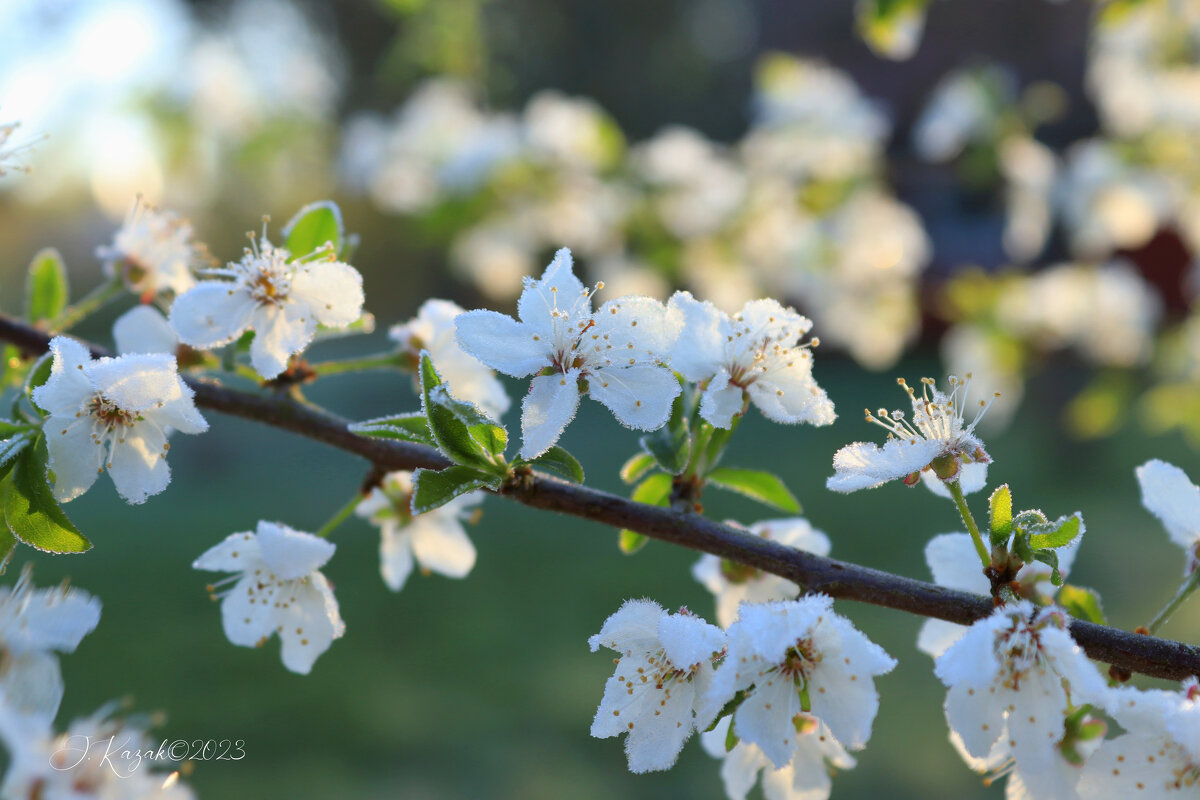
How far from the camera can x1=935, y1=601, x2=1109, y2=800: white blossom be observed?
829mm

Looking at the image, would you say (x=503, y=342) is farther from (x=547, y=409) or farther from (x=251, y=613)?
(x=251, y=613)

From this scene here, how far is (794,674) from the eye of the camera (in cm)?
92

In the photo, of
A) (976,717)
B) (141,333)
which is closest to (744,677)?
(976,717)

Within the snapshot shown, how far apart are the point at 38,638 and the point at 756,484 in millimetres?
717

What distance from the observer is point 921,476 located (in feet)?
3.48

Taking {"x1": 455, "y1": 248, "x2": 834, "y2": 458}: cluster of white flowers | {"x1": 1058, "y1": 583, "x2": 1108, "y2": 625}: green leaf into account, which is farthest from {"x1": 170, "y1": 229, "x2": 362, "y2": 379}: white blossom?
{"x1": 1058, "y1": 583, "x2": 1108, "y2": 625}: green leaf

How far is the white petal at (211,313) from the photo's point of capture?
104cm

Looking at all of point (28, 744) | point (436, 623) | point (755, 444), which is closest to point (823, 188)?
point (28, 744)

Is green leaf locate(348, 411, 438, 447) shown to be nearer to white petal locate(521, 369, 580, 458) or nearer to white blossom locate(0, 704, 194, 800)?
white petal locate(521, 369, 580, 458)

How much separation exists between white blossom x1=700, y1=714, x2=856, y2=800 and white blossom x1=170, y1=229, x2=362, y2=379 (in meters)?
0.62

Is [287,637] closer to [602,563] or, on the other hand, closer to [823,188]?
[823,188]

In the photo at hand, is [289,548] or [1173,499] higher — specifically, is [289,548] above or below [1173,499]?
below

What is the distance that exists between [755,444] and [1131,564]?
151 inches

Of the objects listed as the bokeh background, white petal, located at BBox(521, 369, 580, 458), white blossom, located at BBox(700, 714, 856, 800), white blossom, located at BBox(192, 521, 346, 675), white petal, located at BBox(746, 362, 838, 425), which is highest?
white petal, located at BBox(521, 369, 580, 458)
